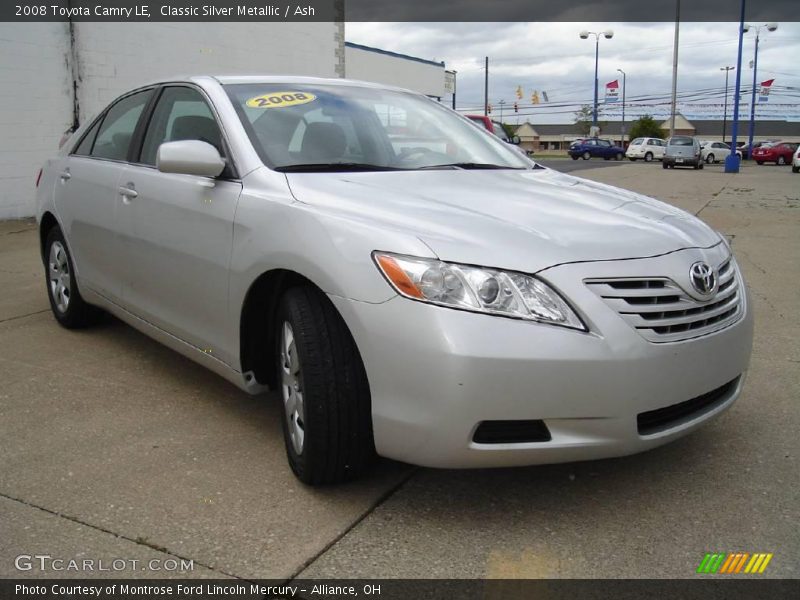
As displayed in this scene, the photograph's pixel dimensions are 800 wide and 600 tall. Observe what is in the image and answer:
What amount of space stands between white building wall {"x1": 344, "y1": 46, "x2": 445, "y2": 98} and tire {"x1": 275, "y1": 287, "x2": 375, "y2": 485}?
84.7ft

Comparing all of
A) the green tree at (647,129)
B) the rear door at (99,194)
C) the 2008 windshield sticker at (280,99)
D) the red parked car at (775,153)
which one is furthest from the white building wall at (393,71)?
the green tree at (647,129)

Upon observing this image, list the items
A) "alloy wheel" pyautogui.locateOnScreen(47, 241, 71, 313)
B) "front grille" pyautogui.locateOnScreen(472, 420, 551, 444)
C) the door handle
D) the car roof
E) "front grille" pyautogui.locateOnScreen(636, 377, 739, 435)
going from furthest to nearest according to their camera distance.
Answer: "alloy wheel" pyautogui.locateOnScreen(47, 241, 71, 313)
the door handle
the car roof
"front grille" pyautogui.locateOnScreen(636, 377, 739, 435)
"front grille" pyautogui.locateOnScreen(472, 420, 551, 444)

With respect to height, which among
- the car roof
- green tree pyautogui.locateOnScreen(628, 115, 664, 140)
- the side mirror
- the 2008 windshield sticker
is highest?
the car roof

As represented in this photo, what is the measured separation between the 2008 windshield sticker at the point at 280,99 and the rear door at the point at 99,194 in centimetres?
103

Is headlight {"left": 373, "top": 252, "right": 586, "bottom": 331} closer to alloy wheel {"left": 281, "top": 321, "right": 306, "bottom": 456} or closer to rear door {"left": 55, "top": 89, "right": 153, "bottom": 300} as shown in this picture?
alloy wheel {"left": 281, "top": 321, "right": 306, "bottom": 456}

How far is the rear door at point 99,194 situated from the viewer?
439 centimetres

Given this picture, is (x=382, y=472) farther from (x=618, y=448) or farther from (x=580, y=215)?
(x=580, y=215)

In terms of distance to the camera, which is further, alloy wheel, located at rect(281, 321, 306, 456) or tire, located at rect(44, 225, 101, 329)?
tire, located at rect(44, 225, 101, 329)

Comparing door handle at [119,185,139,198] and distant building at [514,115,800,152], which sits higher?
door handle at [119,185,139,198]

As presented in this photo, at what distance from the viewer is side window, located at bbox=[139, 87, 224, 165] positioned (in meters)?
3.75

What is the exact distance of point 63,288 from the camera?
528cm

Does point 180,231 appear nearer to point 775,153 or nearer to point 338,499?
point 338,499

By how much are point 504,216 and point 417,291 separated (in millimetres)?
545

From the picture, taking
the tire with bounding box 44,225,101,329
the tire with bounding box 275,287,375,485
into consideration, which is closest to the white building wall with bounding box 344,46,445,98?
the tire with bounding box 44,225,101,329
